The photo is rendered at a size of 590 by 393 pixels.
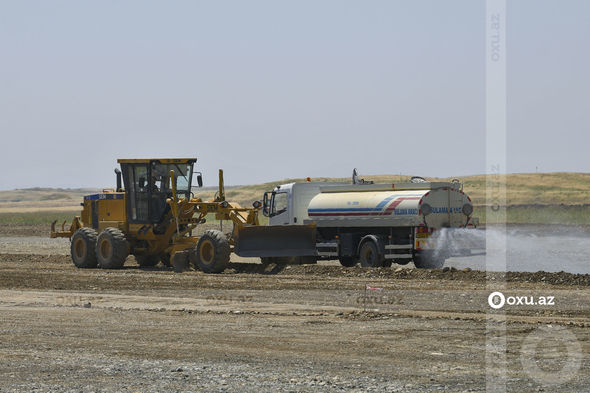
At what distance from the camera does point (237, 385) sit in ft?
37.1

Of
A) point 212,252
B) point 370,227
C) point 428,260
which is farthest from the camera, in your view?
point 370,227

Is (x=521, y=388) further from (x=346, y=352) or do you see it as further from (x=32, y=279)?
(x=32, y=279)

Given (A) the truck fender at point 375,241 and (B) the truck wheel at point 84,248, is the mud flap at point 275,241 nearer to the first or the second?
(A) the truck fender at point 375,241

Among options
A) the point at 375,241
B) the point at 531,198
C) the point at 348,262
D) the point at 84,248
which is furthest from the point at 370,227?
the point at 531,198

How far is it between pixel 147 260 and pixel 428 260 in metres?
8.65

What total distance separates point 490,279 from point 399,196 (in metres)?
5.41

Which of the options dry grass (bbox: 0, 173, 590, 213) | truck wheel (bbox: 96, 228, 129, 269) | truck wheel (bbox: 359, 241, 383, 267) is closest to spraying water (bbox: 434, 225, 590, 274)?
truck wheel (bbox: 359, 241, 383, 267)

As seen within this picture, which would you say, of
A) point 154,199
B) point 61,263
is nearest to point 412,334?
point 154,199

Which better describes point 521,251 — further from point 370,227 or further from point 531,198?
point 531,198

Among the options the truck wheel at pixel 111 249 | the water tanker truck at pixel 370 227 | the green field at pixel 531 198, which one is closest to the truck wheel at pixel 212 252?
the water tanker truck at pixel 370 227

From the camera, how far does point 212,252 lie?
27.5 meters

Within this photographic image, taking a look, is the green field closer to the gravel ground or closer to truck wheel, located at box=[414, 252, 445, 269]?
truck wheel, located at box=[414, 252, 445, 269]

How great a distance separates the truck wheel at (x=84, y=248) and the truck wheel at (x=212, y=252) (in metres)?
4.24

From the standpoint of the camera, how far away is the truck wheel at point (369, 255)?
28.6 meters
